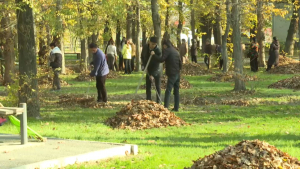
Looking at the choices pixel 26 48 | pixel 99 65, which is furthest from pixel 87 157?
pixel 99 65

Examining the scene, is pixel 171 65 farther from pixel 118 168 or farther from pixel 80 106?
pixel 118 168

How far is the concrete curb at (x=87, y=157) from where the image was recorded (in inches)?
317

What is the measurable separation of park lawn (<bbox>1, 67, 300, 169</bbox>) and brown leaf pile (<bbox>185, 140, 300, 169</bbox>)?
146cm

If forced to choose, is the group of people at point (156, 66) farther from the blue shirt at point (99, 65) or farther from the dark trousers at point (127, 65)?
the dark trousers at point (127, 65)

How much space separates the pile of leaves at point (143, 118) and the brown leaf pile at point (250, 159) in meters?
5.56

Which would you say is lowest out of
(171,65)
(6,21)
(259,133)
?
(259,133)

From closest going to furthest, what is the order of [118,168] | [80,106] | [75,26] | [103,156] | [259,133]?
[118,168], [103,156], [259,133], [80,106], [75,26]

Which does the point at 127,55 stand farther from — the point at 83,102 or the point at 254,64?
the point at 83,102

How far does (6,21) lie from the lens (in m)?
22.3

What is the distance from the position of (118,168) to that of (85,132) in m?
3.96

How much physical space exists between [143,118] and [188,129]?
1015 millimetres

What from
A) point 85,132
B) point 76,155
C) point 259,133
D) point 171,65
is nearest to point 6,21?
point 171,65

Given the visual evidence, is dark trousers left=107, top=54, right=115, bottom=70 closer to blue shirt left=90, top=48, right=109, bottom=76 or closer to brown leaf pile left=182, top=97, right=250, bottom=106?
brown leaf pile left=182, top=97, right=250, bottom=106

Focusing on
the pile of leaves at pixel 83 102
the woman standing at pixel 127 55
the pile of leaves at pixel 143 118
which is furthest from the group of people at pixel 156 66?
the woman standing at pixel 127 55
